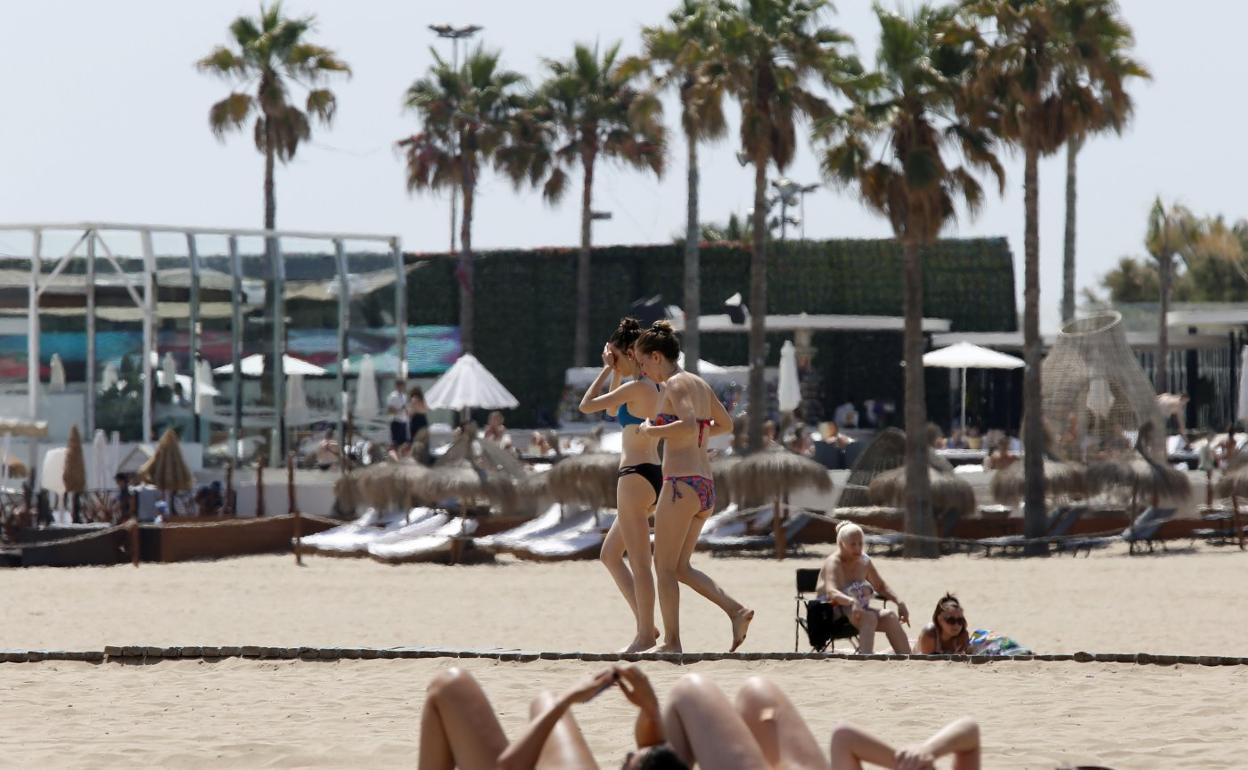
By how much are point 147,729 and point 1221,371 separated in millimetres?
31054

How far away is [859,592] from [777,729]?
17.7 ft

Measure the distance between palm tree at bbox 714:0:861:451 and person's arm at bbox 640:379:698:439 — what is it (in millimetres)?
17477

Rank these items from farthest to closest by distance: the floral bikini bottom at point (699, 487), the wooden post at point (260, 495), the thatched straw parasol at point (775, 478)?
the wooden post at point (260, 495), the thatched straw parasol at point (775, 478), the floral bikini bottom at point (699, 487)

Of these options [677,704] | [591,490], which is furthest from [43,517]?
[677,704]

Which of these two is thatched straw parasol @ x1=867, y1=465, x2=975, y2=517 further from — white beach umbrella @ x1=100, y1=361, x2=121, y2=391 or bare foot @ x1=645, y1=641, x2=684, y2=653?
bare foot @ x1=645, y1=641, x2=684, y2=653

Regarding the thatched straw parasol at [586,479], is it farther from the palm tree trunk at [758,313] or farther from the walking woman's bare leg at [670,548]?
the walking woman's bare leg at [670,548]

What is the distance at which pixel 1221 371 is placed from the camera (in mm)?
36375

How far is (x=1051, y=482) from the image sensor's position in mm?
21516

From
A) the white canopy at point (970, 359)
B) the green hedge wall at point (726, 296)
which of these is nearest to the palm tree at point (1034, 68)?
the white canopy at point (970, 359)

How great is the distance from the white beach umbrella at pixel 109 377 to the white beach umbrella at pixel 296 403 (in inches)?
88.4

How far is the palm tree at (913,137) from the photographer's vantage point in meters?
21.8

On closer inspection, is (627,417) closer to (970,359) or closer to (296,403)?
(296,403)

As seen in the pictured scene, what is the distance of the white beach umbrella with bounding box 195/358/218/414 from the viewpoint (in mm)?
24219

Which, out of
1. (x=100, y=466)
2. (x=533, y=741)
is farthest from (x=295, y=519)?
(x=533, y=741)
